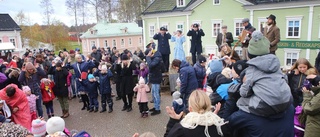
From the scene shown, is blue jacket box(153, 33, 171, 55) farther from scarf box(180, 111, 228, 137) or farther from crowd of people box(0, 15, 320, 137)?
scarf box(180, 111, 228, 137)

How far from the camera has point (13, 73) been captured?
7.17m

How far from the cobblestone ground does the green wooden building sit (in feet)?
35.1

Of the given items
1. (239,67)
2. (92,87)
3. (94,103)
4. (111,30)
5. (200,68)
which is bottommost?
(94,103)

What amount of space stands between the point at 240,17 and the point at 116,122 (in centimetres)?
1654

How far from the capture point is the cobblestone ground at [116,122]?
658 centimetres

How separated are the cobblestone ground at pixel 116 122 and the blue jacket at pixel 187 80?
133 centimetres

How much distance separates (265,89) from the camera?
2.44 metres

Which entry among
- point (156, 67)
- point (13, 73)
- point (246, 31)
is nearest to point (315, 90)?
point (246, 31)

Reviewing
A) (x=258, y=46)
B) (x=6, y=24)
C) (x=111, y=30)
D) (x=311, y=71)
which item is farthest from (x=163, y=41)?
(x=6, y=24)

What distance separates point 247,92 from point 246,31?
5.12m

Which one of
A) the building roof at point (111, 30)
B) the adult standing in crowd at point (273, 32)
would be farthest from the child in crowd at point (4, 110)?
the building roof at point (111, 30)

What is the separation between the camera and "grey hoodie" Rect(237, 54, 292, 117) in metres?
2.42

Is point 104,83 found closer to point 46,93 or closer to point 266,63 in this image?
point 46,93

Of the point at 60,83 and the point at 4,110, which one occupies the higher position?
the point at 60,83
